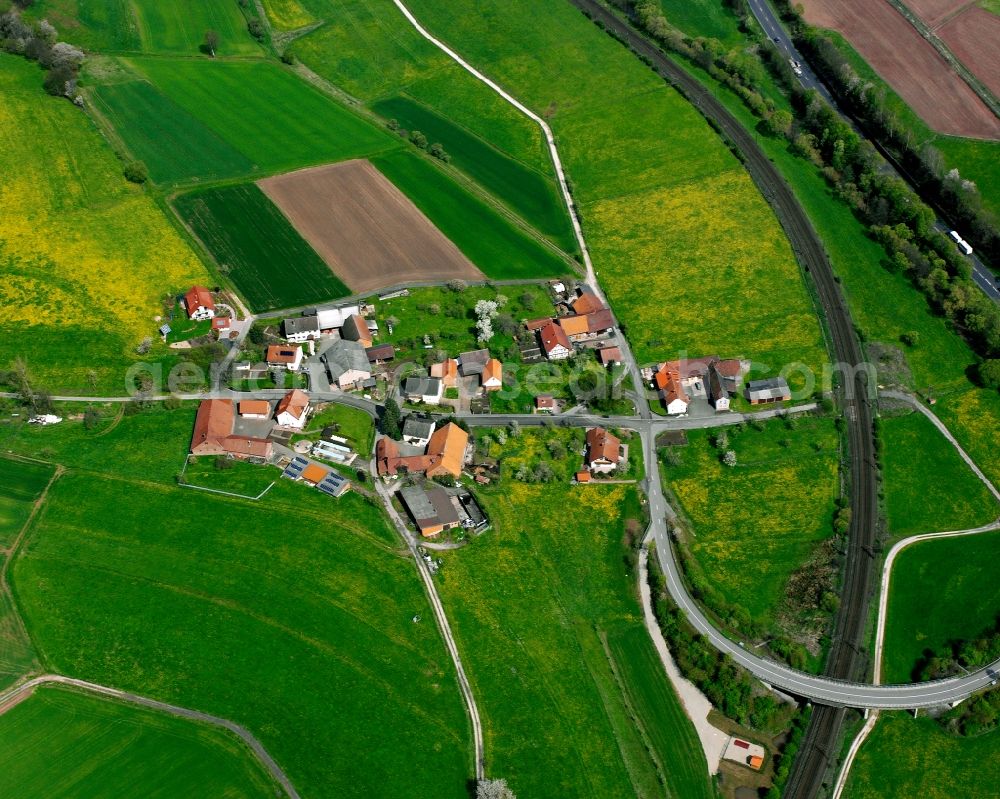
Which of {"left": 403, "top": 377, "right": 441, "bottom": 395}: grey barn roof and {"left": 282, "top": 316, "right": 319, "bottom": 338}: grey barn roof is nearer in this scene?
{"left": 403, "top": 377, "right": 441, "bottom": 395}: grey barn roof

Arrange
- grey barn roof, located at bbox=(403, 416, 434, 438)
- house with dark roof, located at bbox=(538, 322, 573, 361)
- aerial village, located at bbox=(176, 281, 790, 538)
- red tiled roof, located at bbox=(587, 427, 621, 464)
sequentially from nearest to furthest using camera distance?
aerial village, located at bbox=(176, 281, 790, 538) → red tiled roof, located at bbox=(587, 427, 621, 464) → grey barn roof, located at bbox=(403, 416, 434, 438) → house with dark roof, located at bbox=(538, 322, 573, 361)

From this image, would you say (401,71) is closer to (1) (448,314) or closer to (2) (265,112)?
(2) (265,112)

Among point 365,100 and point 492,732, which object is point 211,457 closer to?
point 492,732

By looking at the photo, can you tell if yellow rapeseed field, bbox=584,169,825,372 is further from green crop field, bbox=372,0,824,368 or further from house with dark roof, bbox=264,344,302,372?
house with dark roof, bbox=264,344,302,372

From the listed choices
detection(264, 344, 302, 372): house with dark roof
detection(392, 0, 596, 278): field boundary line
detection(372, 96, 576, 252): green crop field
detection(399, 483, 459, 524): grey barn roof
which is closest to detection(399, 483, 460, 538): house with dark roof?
detection(399, 483, 459, 524): grey barn roof

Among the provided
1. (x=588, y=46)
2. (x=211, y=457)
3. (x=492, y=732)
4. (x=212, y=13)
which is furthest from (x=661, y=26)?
(x=492, y=732)

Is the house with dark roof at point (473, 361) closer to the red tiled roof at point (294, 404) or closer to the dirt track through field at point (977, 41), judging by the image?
the red tiled roof at point (294, 404)

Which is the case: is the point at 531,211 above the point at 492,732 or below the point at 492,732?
above
